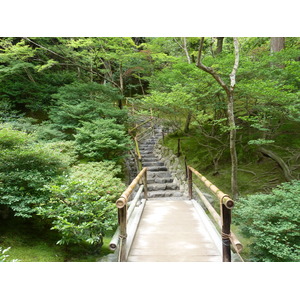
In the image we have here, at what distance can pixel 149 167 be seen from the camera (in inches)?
245

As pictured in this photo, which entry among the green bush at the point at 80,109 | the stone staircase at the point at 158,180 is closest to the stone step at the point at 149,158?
the stone staircase at the point at 158,180

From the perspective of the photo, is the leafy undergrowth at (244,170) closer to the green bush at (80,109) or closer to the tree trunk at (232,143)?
the tree trunk at (232,143)

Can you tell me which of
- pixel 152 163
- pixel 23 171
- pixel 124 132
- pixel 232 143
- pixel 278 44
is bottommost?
pixel 152 163

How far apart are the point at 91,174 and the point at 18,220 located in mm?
1268

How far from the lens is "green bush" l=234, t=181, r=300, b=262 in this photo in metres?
2.00

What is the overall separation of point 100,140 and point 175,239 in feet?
9.46

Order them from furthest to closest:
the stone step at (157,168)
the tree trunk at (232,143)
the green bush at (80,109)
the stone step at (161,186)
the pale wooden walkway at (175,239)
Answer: the stone step at (157,168)
the green bush at (80,109)
the stone step at (161,186)
the tree trunk at (232,143)
the pale wooden walkway at (175,239)

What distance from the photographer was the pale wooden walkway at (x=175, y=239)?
1893mm

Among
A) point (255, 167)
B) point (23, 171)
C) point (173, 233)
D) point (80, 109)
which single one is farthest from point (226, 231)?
point (80, 109)

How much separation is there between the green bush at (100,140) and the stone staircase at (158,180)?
1.25m

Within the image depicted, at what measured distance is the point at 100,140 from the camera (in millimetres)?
4426

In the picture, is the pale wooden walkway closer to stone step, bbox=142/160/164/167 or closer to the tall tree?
the tall tree

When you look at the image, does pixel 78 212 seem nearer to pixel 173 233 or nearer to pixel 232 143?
pixel 173 233
